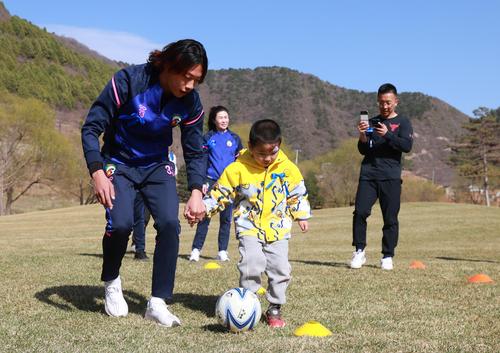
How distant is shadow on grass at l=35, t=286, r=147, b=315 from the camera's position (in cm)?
526

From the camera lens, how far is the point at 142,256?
9.29m

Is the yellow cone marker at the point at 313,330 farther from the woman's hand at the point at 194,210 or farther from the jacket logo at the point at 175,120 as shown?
the jacket logo at the point at 175,120

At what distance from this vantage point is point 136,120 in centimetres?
463

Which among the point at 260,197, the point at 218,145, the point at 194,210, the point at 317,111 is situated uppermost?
the point at 317,111

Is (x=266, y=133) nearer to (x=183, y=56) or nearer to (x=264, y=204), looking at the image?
(x=264, y=204)

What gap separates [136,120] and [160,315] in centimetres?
149

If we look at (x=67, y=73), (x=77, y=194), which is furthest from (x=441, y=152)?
(x=77, y=194)

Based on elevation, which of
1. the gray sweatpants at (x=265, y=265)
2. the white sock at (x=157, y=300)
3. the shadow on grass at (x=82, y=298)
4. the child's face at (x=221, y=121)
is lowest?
the shadow on grass at (x=82, y=298)

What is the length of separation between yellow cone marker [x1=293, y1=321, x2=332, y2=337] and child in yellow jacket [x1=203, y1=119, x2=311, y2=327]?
0.46 m

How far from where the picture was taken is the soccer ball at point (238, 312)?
4.31 metres

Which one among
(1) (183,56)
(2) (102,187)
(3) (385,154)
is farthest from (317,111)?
(2) (102,187)

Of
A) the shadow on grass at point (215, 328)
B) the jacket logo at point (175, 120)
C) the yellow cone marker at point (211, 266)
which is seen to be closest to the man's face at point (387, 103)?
the yellow cone marker at point (211, 266)

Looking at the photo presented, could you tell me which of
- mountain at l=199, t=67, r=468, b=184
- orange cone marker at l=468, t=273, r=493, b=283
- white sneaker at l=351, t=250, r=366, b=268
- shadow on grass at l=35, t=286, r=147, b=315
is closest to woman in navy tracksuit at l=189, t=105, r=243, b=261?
white sneaker at l=351, t=250, r=366, b=268

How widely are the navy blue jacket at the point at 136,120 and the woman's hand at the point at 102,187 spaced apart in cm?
7
